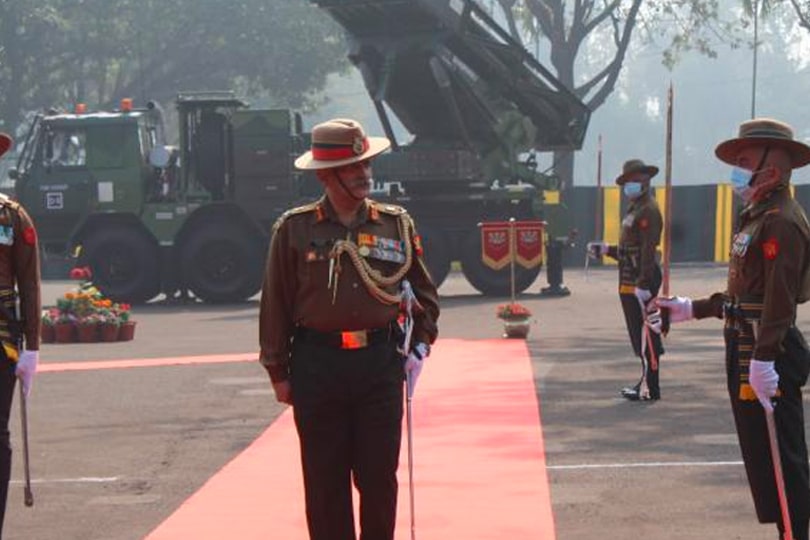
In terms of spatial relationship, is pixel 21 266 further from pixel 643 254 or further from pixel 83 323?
pixel 83 323

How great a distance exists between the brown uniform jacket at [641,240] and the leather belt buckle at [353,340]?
6.29 m

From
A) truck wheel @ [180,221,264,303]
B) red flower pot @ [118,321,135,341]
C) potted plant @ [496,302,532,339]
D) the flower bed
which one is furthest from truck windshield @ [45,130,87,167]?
potted plant @ [496,302,532,339]

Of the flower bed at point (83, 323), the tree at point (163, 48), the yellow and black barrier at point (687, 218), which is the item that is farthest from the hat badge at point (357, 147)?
the tree at point (163, 48)

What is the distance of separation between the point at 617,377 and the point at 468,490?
18.5ft

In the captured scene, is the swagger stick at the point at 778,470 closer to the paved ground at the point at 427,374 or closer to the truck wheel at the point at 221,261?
the paved ground at the point at 427,374

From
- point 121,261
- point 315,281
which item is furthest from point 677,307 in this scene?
point 121,261

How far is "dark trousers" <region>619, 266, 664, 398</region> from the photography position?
1230 centimetres

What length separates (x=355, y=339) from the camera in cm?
618

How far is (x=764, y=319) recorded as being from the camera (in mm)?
6281

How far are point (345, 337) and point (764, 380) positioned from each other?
5.20ft

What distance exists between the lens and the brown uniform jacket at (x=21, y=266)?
6.86 metres

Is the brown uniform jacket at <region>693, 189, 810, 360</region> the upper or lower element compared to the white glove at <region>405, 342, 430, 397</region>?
upper

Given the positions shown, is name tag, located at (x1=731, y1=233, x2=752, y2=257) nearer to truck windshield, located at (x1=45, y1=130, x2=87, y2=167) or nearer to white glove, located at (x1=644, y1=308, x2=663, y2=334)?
white glove, located at (x1=644, y1=308, x2=663, y2=334)

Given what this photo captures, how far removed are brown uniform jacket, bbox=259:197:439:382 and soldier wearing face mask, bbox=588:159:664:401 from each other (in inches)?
238
